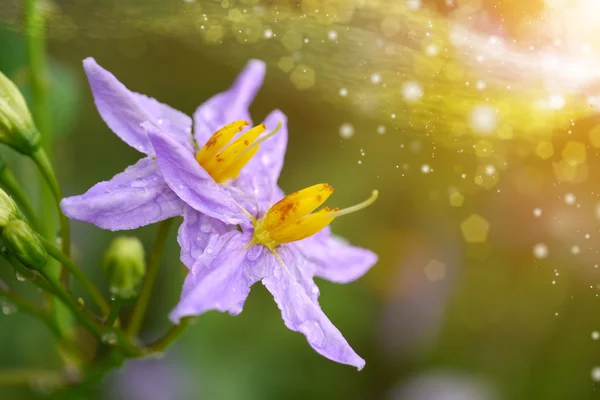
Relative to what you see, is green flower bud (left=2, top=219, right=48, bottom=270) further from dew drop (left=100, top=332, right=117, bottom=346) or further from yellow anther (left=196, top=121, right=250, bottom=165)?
yellow anther (left=196, top=121, right=250, bottom=165)

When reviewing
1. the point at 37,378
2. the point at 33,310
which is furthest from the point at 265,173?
the point at 37,378

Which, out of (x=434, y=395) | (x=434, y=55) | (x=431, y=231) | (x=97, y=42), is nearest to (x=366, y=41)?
(x=434, y=55)

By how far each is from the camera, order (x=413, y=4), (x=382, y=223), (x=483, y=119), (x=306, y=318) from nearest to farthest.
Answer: (x=306, y=318) < (x=413, y=4) < (x=483, y=119) < (x=382, y=223)

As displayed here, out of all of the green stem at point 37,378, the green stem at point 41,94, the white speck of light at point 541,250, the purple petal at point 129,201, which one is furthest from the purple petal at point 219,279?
the white speck of light at point 541,250

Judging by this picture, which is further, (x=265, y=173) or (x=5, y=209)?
(x=265, y=173)

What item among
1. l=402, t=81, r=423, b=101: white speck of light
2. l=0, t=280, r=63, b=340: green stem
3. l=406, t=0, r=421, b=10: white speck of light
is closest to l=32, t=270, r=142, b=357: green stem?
l=0, t=280, r=63, b=340: green stem

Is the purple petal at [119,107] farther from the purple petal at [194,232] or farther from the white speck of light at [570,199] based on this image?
the white speck of light at [570,199]

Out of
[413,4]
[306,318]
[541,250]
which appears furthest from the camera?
[541,250]

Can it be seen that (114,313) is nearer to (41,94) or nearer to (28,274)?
(28,274)
